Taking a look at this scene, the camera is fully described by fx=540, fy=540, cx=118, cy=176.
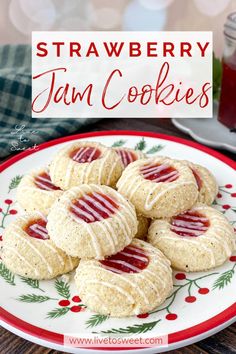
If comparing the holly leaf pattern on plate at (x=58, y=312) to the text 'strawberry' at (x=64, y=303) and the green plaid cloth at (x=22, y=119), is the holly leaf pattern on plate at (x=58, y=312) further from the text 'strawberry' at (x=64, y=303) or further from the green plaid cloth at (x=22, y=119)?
the green plaid cloth at (x=22, y=119)

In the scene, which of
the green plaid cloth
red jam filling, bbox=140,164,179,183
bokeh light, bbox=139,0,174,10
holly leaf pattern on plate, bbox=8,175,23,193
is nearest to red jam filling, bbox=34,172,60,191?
holly leaf pattern on plate, bbox=8,175,23,193

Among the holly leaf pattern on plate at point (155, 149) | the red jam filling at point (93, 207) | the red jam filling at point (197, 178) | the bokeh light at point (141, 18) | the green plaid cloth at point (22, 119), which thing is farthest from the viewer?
the bokeh light at point (141, 18)

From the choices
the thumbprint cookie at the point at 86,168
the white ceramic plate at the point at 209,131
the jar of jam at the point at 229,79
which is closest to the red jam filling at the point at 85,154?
the thumbprint cookie at the point at 86,168

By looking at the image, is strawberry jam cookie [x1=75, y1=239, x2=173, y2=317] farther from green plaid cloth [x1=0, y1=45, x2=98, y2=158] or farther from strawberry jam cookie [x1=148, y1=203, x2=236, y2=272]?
green plaid cloth [x1=0, y1=45, x2=98, y2=158]

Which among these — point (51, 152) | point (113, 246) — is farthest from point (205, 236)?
point (51, 152)

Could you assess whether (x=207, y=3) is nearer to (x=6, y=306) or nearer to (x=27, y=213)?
(x=27, y=213)

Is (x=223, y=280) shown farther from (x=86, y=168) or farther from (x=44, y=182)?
(x=44, y=182)
